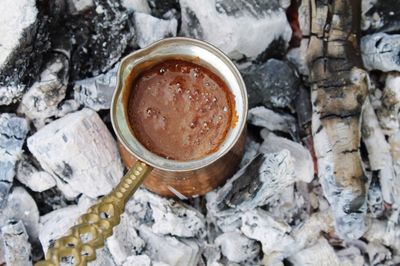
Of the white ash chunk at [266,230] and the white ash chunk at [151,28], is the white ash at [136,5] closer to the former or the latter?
the white ash chunk at [151,28]

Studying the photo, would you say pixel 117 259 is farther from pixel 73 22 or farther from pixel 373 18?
pixel 373 18

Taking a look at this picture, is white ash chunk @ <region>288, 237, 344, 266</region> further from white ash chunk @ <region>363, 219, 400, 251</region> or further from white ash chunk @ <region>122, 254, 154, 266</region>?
white ash chunk @ <region>122, 254, 154, 266</region>

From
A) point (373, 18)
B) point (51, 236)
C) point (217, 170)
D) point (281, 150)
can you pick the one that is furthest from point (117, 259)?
point (373, 18)

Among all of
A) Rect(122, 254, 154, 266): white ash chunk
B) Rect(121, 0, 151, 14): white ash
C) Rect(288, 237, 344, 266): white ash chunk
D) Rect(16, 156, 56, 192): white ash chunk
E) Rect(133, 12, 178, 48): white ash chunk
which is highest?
Rect(121, 0, 151, 14): white ash

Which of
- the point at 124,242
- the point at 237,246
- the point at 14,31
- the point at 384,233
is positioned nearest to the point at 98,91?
the point at 14,31

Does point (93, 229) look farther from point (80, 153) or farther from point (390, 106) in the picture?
point (390, 106)

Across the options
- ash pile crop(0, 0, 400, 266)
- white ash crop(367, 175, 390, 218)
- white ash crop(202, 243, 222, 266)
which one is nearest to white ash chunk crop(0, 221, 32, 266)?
ash pile crop(0, 0, 400, 266)

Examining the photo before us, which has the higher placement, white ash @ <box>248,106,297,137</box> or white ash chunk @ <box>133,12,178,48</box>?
white ash chunk @ <box>133,12,178,48</box>
